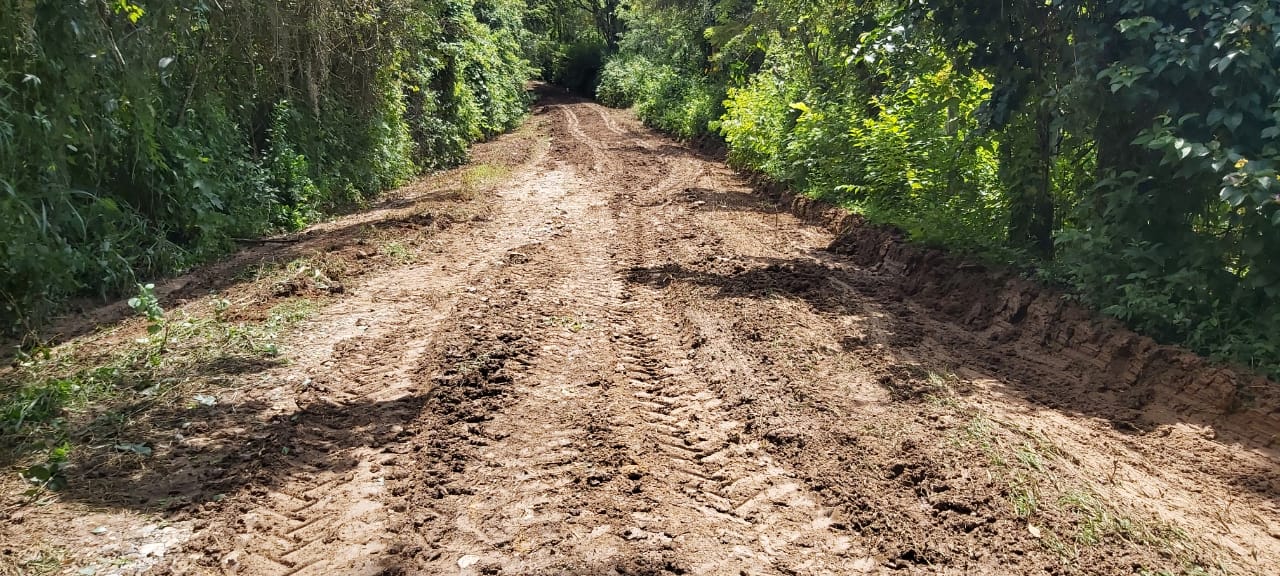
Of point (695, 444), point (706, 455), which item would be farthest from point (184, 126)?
point (706, 455)

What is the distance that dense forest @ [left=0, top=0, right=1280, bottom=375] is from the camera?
462 cm

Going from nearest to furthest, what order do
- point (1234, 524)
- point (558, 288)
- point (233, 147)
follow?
point (1234, 524) → point (558, 288) → point (233, 147)

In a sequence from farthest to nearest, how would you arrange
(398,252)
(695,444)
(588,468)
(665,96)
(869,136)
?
(665,96), (869,136), (398,252), (695,444), (588,468)

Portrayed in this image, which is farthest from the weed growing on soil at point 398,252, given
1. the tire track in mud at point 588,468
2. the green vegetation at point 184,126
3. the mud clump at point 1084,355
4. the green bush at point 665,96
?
the green bush at point 665,96

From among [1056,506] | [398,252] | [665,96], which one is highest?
[665,96]

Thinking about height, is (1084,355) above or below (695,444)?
above

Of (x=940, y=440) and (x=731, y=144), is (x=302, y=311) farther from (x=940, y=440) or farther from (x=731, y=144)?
(x=731, y=144)

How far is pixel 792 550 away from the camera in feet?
9.99

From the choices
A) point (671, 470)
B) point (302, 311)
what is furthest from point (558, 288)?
point (671, 470)

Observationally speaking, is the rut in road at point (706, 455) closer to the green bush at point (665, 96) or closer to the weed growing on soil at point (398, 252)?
the weed growing on soil at point (398, 252)

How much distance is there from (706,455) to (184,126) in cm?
727

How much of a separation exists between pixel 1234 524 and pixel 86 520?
16.0 feet

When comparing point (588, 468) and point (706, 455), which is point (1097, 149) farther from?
point (588, 468)

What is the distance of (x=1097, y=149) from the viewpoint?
18.5 ft
